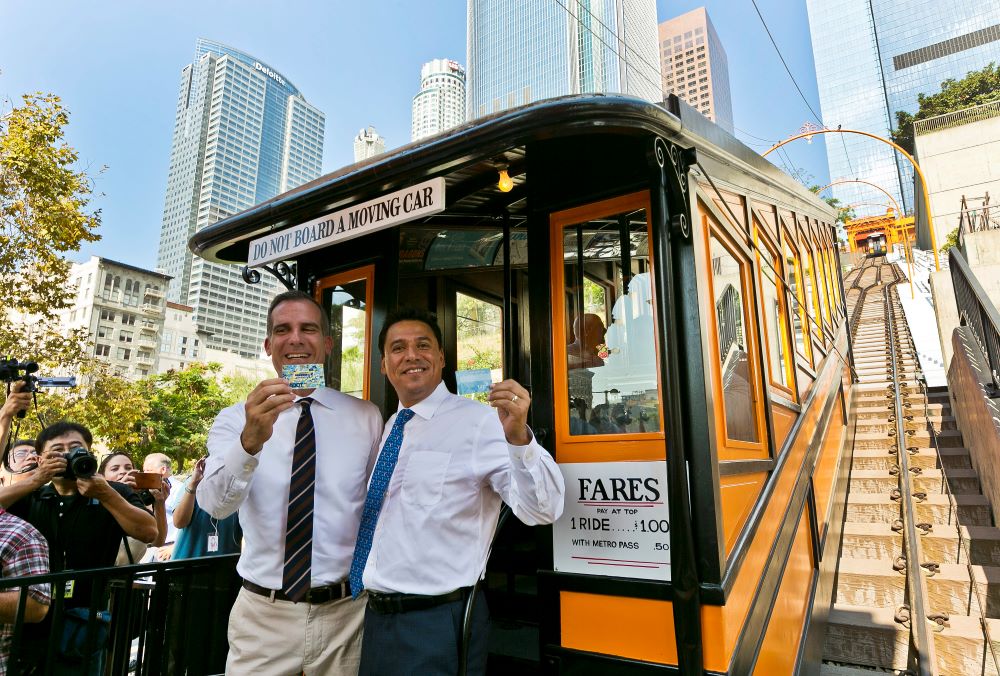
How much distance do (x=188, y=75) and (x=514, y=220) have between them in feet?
363

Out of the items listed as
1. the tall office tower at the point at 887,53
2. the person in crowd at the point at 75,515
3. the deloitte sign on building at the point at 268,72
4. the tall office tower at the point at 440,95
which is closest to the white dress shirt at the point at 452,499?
the person in crowd at the point at 75,515

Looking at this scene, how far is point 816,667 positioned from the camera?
370 cm

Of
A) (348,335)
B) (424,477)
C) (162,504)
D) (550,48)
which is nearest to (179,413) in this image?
(162,504)

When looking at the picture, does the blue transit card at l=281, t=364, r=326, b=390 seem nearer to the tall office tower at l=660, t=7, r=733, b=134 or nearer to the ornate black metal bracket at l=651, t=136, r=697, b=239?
the ornate black metal bracket at l=651, t=136, r=697, b=239

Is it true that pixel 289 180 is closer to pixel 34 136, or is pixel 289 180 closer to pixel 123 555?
pixel 34 136

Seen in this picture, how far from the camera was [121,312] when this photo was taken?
62.0 meters

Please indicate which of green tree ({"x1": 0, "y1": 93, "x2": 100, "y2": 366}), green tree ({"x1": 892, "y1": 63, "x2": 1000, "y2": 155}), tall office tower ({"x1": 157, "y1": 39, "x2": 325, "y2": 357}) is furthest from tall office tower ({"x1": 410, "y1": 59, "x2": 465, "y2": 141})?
green tree ({"x1": 0, "y1": 93, "x2": 100, "y2": 366})

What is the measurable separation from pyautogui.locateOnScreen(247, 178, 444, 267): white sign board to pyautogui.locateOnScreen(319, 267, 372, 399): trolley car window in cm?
72

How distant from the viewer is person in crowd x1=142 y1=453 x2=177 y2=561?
12.0ft

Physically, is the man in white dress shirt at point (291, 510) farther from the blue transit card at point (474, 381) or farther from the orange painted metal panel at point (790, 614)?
the orange painted metal panel at point (790, 614)

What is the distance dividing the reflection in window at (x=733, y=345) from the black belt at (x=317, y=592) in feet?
5.73

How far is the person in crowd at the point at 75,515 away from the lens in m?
2.89

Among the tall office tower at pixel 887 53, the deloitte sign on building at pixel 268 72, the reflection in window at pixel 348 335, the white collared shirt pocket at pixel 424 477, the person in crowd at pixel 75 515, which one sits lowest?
the person in crowd at pixel 75 515

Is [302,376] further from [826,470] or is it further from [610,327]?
[826,470]
